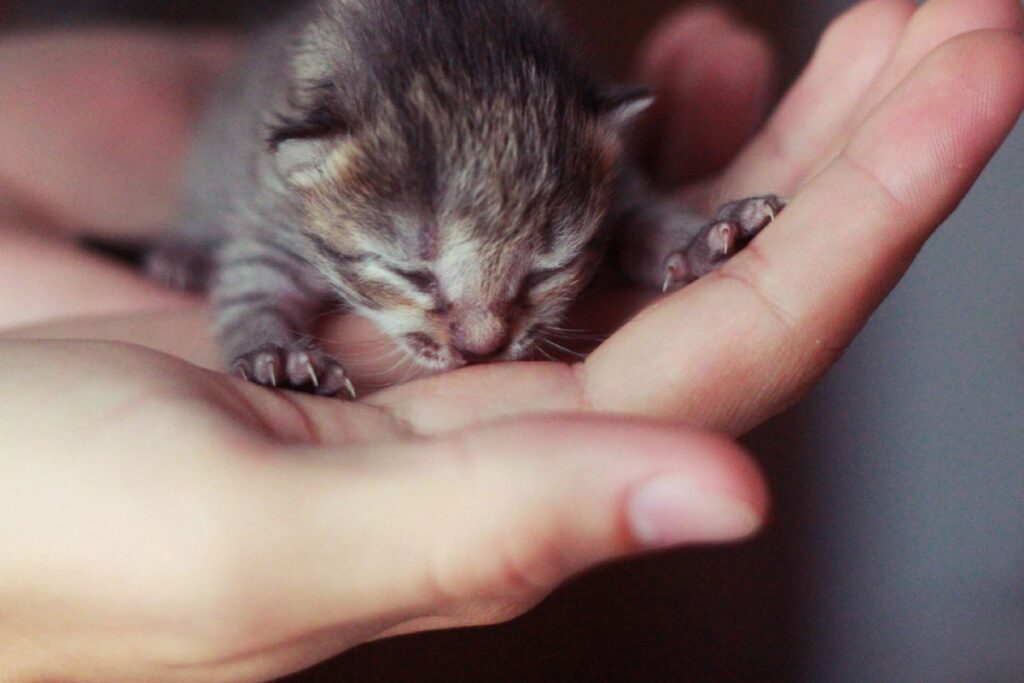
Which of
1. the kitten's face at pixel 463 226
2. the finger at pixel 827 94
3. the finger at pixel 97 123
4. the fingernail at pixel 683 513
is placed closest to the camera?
the fingernail at pixel 683 513

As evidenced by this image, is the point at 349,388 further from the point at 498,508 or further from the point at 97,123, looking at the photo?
the point at 97,123

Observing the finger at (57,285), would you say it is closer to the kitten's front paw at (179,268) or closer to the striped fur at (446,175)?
the kitten's front paw at (179,268)

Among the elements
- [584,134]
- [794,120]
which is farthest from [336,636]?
[794,120]

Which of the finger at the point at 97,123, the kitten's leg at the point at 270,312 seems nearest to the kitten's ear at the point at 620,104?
the kitten's leg at the point at 270,312

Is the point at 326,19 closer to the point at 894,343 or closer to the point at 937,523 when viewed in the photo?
the point at 894,343

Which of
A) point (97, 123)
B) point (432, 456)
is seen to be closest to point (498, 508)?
point (432, 456)

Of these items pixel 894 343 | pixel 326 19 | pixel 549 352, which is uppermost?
pixel 326 19
